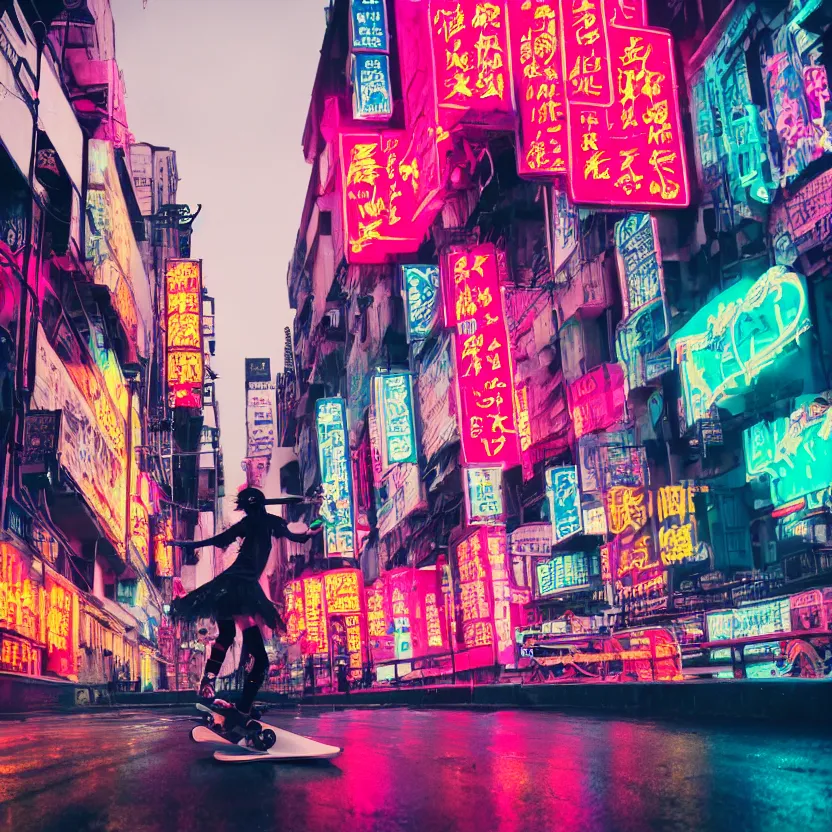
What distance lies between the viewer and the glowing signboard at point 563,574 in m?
24.7

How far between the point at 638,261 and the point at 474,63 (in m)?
5.15

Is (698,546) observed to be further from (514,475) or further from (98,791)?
(98,791)

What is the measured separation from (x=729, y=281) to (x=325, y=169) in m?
42.7

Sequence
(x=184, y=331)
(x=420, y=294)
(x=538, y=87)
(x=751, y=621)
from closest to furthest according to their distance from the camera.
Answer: (x=751, y=621), (x=538, y=87), (x=420, y=294), (x=184, y=331)

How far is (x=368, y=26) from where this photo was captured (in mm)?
35969

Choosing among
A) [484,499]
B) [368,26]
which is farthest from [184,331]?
[484,499]

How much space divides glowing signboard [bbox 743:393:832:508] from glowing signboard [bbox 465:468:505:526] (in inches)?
480

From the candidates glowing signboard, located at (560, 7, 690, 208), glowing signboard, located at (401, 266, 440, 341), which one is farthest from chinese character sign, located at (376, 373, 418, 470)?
glowing signboard, located at (560, 7, 690, 208)

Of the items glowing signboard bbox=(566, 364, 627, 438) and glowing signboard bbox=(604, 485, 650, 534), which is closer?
glowing signboard bbox=(604, 485, 650, 534)

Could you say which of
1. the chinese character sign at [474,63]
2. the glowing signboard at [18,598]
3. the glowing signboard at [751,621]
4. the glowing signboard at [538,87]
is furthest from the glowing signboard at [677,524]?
the glowing signboard at [18,598]

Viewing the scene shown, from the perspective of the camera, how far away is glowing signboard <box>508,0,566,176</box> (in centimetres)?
1847

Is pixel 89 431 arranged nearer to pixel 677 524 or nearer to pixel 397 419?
pixel 397 419

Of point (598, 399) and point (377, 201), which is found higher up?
point (377, 201)

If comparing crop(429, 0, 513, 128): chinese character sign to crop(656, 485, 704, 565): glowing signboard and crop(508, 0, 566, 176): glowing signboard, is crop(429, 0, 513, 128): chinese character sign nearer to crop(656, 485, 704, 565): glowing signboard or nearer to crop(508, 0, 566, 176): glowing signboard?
crop(508, 0, 566, 176): glowing signboard
